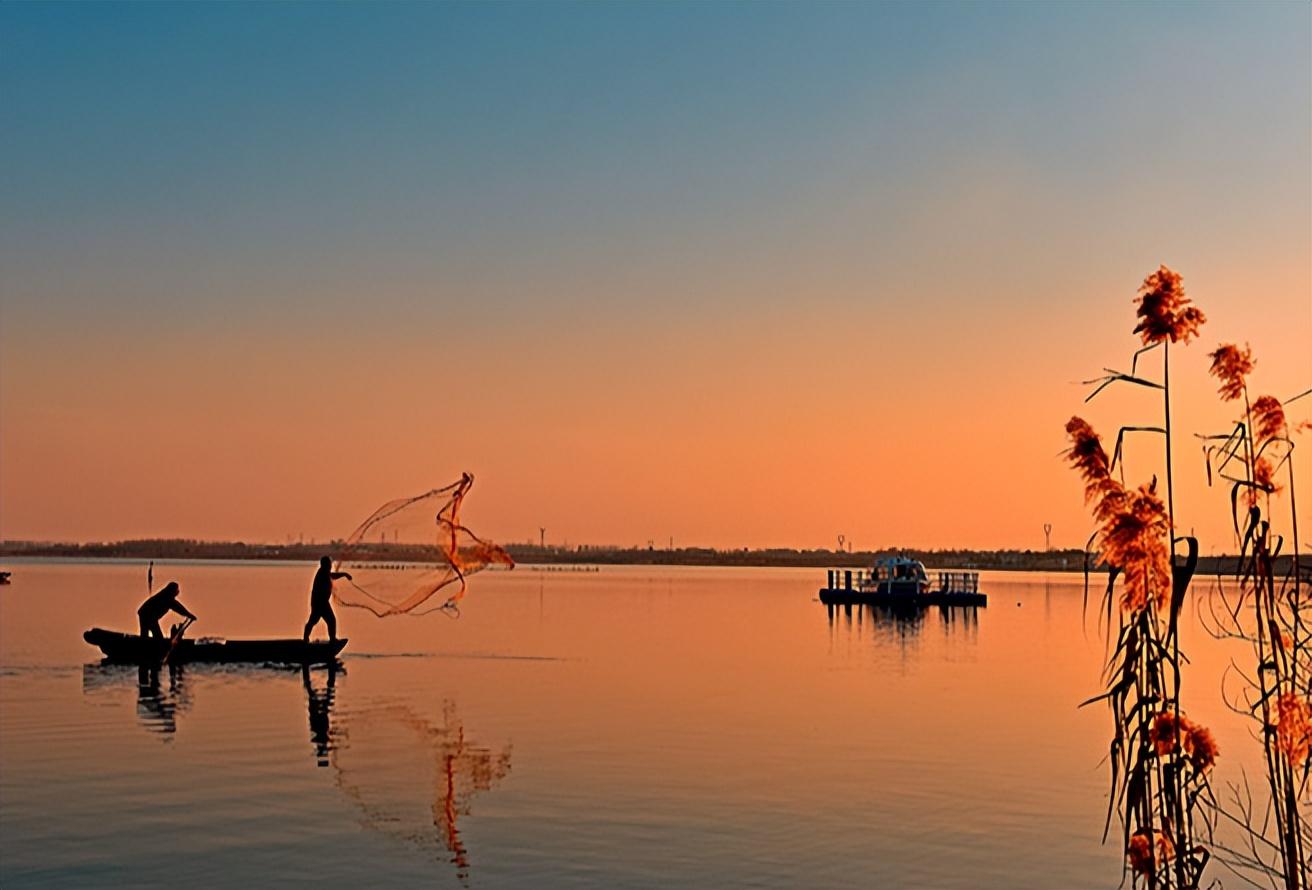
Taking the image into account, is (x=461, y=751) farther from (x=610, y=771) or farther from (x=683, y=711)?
(x=683, y=711)

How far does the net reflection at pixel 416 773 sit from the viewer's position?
20188 millimetres

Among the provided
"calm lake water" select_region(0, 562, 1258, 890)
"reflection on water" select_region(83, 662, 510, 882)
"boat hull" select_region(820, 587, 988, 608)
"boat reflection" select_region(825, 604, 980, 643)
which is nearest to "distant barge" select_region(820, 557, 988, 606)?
"boat hull" select_region(820, 587, 988, 608)

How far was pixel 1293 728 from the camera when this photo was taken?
834 cm

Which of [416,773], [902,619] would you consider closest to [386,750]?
[416,773]

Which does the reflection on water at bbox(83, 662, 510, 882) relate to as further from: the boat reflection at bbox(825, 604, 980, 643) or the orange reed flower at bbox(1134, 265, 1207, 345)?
the boat reflection at bbox(825, 604, 980, 643)

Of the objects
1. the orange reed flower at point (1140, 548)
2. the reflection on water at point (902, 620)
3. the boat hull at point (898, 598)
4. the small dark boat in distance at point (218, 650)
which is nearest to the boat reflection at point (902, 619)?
the reflection on water at point (902, 620)

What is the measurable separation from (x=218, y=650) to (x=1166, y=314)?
39.3 meters

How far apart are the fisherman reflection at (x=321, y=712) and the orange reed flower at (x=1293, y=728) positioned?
19911 millimetres

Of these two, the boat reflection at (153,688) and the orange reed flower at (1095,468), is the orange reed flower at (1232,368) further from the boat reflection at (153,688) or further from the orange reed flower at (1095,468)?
the boat reflection at (153,688)

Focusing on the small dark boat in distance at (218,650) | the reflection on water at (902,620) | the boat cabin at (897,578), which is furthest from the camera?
the boat cabin at (897,578)

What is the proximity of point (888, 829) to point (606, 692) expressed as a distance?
18.3m

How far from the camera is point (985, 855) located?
1891 cm

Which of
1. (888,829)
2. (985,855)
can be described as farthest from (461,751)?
(985,855)

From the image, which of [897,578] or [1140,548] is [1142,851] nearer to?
[1140,548]
